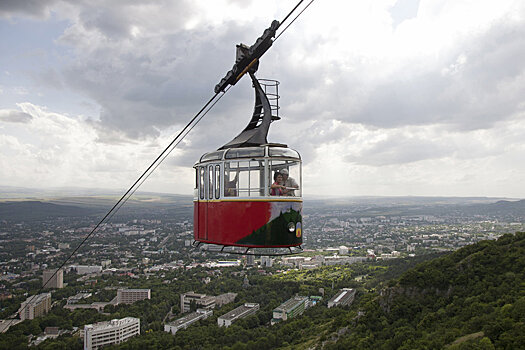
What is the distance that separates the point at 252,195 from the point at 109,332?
3871 cm

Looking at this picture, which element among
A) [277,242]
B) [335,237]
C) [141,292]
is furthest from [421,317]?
[335,237]

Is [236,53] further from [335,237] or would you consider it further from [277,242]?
[335,237]

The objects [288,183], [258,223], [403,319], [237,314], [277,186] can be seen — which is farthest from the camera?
[237,314]

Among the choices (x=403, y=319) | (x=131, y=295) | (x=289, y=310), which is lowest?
(x=131, y=295)

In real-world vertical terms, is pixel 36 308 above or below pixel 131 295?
below

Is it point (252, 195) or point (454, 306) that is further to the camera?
point (454, 306)

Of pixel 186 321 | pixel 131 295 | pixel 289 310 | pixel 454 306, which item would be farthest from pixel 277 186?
pixel 131 295

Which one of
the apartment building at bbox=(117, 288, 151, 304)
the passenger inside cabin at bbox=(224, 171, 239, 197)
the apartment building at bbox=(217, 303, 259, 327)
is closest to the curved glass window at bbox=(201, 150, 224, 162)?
the passenger inside cabin at bbox=(224, 171, 239, 197)

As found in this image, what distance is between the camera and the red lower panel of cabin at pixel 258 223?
27.8 feet

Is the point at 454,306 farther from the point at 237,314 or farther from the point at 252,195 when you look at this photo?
the point at 252,195

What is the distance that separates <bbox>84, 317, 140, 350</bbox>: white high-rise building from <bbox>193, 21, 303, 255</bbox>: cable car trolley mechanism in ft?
118

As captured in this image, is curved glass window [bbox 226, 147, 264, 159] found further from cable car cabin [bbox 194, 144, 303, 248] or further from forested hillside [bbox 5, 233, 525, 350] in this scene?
forested hillside [bbox 5, 233, 525, 350]

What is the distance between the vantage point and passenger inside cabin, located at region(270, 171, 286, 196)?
28.5 feet

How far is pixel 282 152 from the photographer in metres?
8.80
